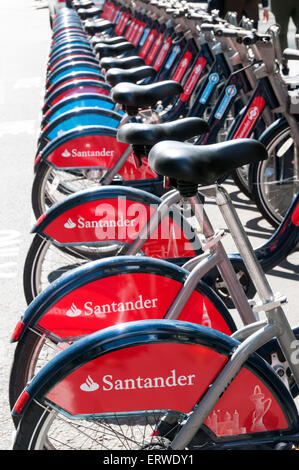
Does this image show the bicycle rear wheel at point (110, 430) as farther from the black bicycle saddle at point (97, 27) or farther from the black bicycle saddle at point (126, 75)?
the black bicycle saddle at point (97, 27)

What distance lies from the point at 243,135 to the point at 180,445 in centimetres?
352

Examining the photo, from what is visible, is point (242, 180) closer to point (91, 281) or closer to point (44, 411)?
point (91, 281)

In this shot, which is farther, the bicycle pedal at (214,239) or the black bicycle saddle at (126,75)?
the black bicycle saddle at (126,75)

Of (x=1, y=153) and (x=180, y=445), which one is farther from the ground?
(x=180, y=445)

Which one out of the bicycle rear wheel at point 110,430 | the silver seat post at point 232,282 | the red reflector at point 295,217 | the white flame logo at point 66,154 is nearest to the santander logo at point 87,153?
Result: the white flame logo at point 66,154

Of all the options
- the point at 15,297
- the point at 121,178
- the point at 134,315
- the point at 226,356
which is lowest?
the point at 15,297

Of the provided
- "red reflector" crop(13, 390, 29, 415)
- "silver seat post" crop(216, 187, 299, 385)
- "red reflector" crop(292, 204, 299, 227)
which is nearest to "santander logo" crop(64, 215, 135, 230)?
"red reflector" crop(292, 204, 299, 227)

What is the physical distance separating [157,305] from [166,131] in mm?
670

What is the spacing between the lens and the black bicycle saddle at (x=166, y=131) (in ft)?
10.1

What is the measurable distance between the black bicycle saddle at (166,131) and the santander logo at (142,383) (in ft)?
3.44

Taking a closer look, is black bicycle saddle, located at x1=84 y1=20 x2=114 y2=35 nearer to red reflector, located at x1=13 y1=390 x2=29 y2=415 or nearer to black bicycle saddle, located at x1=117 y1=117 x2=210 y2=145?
black bicycle saddle, located at x1=117 y1=117 x2=210 y2=145

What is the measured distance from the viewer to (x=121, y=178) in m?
5.30

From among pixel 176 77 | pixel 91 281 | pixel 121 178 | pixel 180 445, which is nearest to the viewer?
pixel 180 445
